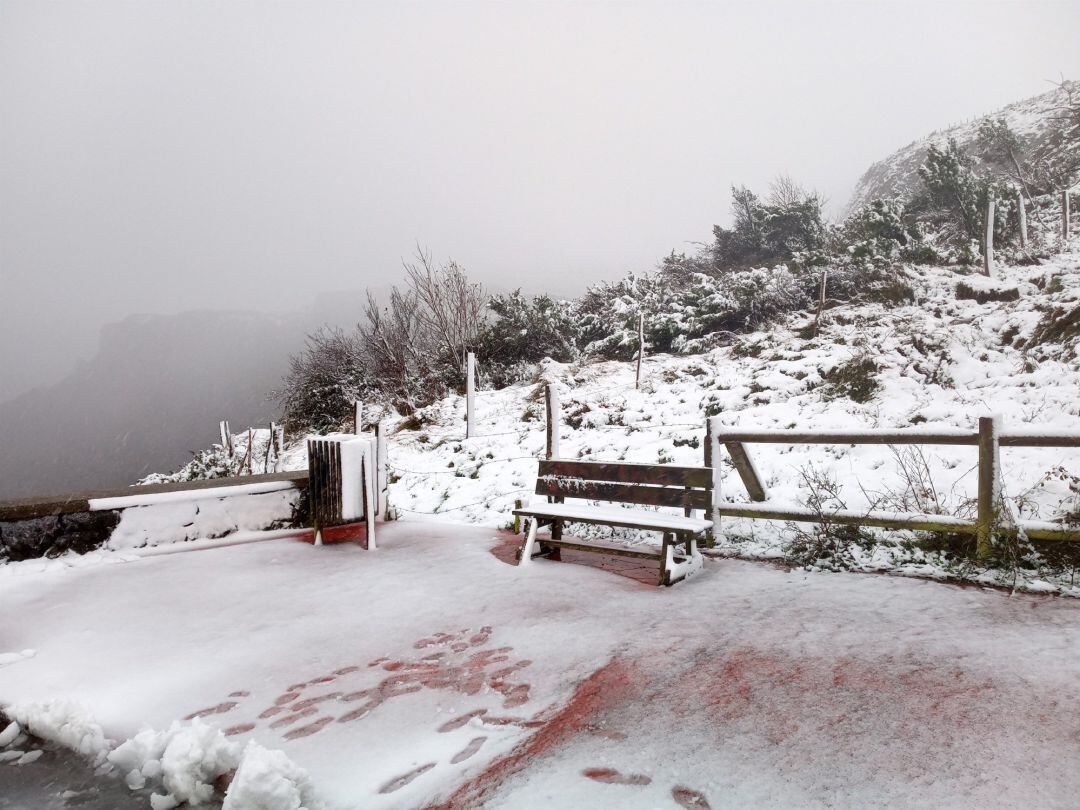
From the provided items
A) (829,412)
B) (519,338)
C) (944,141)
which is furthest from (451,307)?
(944,141)

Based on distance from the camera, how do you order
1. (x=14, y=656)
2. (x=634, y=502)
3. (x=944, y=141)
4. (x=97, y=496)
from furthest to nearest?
(x=944, y=141), (x=97, y=496), (x=634, y=502), (x=14, y=656)

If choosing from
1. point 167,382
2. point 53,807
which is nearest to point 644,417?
point 53,807

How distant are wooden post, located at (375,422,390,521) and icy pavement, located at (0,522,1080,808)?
1.73 meters

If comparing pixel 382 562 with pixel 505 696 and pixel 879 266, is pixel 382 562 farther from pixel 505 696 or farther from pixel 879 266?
pixel 879 266

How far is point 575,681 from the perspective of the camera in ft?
10.2

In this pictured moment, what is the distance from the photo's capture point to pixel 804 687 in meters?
2.94

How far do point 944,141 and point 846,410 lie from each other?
38064mm

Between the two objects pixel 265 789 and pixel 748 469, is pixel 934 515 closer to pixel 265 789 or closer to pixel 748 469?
pixel 748 469

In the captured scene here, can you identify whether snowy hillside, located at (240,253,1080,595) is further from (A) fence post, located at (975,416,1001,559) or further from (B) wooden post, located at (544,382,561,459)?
(B) wooden post, located at (544,382,561,459)

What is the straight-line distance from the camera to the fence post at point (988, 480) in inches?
175

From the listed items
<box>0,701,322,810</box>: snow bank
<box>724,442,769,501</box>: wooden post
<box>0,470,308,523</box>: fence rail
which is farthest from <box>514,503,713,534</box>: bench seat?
<box>0,701,322,810</box>: snow bank

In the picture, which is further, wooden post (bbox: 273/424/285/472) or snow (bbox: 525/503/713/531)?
wooden post (bbox: 273/424/285/472)

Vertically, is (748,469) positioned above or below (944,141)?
below

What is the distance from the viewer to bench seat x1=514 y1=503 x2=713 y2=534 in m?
4.78
